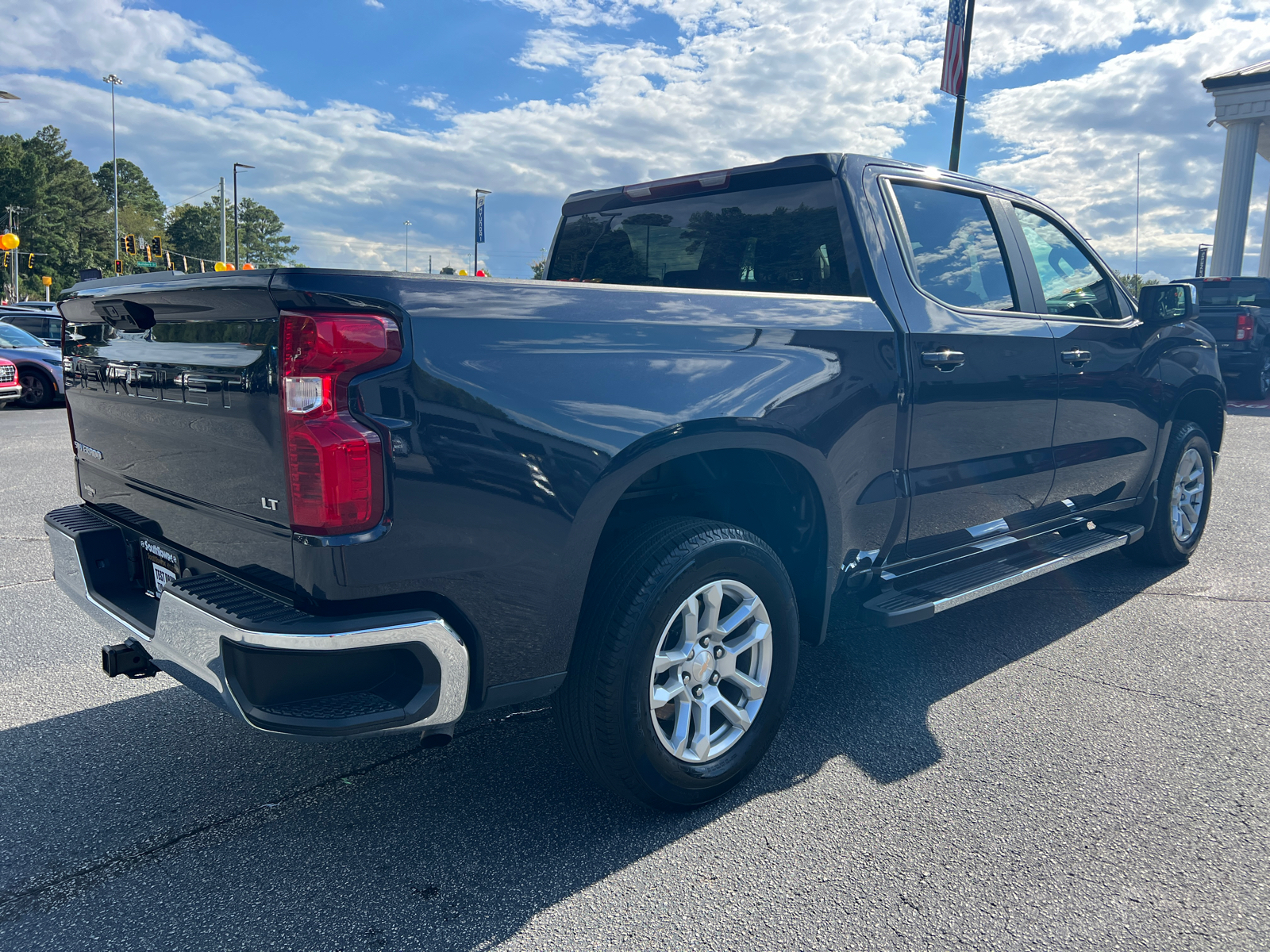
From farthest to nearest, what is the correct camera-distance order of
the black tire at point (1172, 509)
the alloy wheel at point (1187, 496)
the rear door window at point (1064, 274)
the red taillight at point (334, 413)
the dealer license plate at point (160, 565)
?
the alloy wheel at point (1187, 496)
the black tire at point (1172, 509)
the rear door window at point (1064, 274)
the dealer license plate at point (160, 565)
the red taillight at point (334, 413)

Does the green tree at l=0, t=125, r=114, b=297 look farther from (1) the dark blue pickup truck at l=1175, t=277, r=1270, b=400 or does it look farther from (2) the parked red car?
(1) the dark blue pickup truck at l=1175, t=277, r=1270, b=400

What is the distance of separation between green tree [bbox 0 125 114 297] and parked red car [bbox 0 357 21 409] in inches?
2625

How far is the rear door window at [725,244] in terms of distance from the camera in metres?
3.33

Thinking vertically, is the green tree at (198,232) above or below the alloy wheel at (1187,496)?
above

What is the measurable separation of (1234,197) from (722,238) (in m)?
31.9

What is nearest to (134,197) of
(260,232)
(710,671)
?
(260,232)

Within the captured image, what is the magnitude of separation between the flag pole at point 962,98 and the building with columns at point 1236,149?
59.4 ft

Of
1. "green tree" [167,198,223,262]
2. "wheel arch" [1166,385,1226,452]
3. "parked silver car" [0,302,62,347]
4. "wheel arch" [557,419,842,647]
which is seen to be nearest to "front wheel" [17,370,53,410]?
"parked silver car" [0,302,62,347]

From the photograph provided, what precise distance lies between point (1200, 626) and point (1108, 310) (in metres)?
1.60

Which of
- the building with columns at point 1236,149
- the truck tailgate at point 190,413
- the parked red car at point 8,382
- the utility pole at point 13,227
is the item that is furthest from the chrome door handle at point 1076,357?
the utility pole at point 13,227

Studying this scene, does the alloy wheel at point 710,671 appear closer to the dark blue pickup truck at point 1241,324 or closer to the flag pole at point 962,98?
the flag pole at point 962,98

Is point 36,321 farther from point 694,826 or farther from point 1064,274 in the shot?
point 694,826

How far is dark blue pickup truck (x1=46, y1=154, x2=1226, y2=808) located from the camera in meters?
2.04

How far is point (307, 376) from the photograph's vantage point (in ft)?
6.59
